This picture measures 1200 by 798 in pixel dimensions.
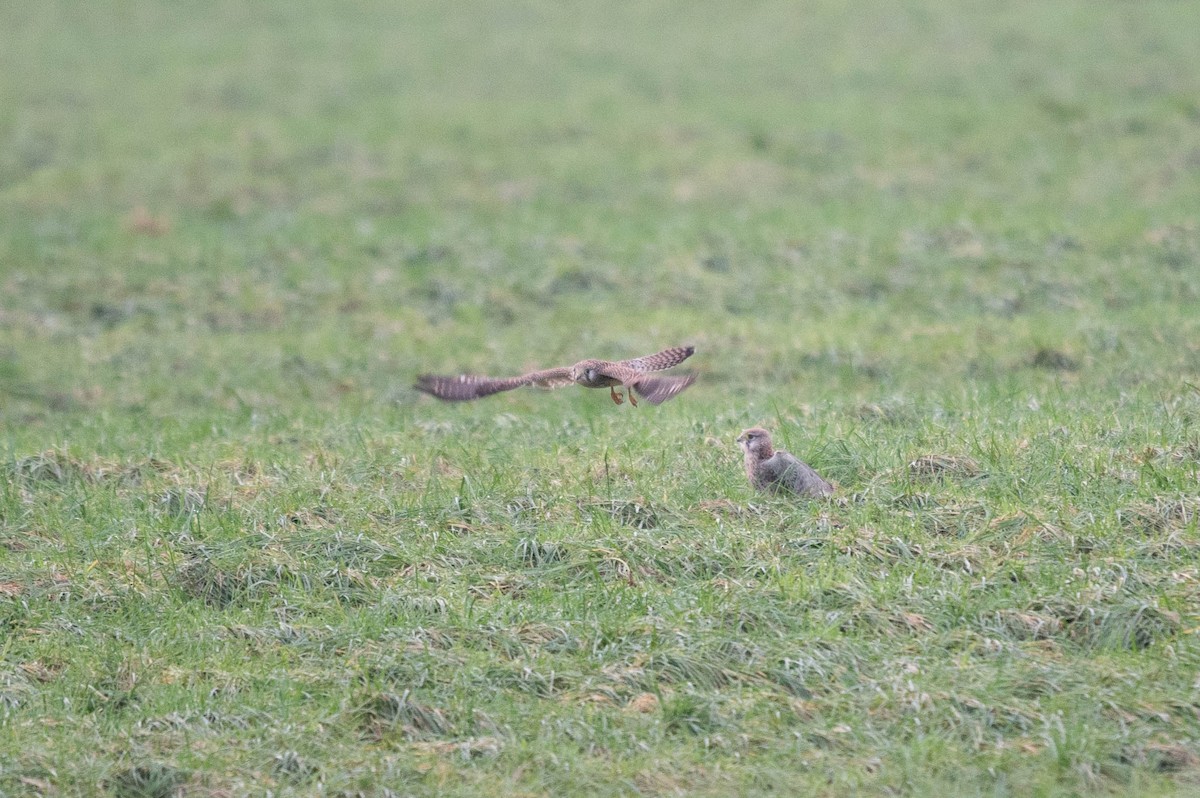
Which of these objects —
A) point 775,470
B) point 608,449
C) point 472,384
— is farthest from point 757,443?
point 472,384

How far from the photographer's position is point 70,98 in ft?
88.0

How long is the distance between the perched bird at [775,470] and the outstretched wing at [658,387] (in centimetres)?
67

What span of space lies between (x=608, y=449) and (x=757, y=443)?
1.06m

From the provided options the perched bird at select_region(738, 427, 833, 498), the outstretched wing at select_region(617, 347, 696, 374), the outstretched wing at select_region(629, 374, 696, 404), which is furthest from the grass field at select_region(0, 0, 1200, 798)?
the outstretched wing at select_region(617, 347, 696, 374)

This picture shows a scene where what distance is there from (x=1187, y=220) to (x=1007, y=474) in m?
9.62

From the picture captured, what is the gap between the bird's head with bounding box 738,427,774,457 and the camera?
865cm

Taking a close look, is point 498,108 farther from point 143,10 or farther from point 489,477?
point 489,477

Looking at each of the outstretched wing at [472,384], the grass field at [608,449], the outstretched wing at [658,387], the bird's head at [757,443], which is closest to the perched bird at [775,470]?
the bird's head at [757,443]

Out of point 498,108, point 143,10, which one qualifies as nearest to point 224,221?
point 498,108

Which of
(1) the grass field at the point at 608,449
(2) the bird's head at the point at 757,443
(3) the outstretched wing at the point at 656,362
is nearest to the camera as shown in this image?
(1) the grass field at the point at 608,449

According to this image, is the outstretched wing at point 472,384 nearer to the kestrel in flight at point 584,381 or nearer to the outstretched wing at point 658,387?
the kestrel in flight at point 584,381

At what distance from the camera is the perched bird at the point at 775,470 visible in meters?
8.49

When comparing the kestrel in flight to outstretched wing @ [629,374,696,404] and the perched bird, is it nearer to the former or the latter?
outstretched wing @ [629,374,696,404]

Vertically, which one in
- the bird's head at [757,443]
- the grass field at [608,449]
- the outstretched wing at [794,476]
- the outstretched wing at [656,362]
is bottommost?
the grass field at [608,449]
